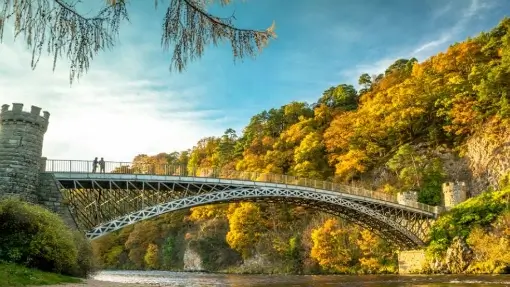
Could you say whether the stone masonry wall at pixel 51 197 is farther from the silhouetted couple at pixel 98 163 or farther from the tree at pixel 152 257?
the tree at pixel 152 257

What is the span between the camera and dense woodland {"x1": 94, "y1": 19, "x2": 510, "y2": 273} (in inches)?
1601

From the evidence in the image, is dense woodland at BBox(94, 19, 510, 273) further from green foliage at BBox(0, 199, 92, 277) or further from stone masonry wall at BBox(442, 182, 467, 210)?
green foliage at BBox(0, 199, 92, 277)

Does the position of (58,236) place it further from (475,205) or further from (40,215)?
(475,205)

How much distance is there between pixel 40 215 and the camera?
17.9 metres

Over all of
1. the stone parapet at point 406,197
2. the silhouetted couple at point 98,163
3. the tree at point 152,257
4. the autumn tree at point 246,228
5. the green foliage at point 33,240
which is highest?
the silhouetted couple at point 98,163

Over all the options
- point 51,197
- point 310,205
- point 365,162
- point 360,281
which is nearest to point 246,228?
point 310,205

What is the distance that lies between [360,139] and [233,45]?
1847 inches

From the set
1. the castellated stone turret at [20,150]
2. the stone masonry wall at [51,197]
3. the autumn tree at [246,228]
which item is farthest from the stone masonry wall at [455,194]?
the castellated stone turret at [20,150]

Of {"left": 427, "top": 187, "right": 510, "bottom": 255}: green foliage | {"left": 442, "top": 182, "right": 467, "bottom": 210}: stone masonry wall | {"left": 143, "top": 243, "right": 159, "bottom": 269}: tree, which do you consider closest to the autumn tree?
{"left": 427, "top": 187, "right": 510, "bottom": 255}: green foliage

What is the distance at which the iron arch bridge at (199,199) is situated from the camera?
27.0m

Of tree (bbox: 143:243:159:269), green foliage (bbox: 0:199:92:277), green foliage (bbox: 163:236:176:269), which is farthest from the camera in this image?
tree (bbox: 143:243:159:269)

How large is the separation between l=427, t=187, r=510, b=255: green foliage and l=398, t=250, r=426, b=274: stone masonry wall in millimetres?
1504

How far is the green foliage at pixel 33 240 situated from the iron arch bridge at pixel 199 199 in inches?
276

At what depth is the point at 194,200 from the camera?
3048 cm
